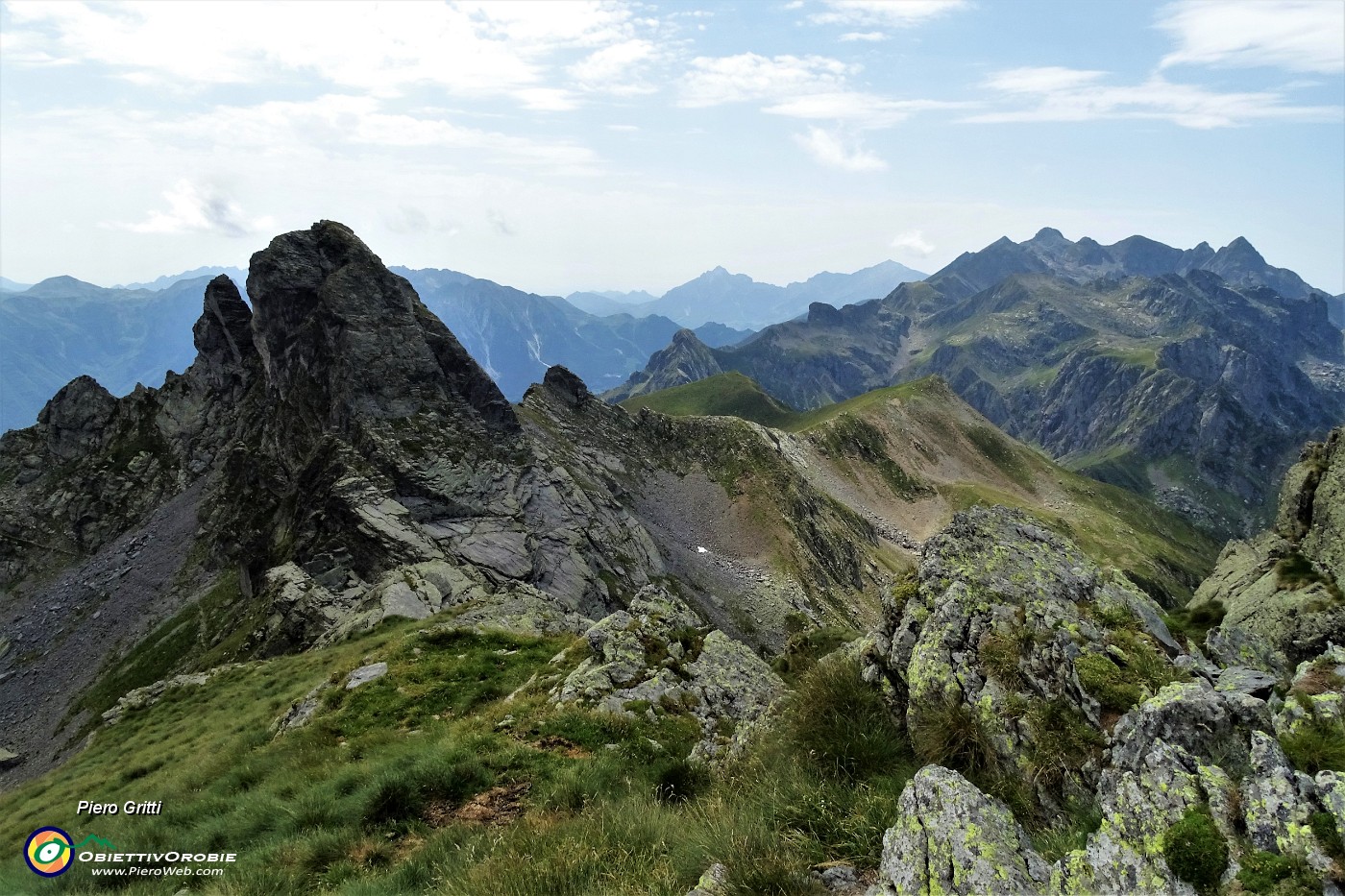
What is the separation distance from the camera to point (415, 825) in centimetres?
1172

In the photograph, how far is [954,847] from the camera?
272 inches

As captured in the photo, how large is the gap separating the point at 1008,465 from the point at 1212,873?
176702 mm

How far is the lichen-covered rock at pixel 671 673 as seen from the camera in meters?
17.9

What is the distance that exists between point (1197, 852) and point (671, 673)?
1528 cm

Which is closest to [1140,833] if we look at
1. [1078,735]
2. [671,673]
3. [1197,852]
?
[1197,852]

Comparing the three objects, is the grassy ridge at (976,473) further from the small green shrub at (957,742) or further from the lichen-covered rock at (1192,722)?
the lichen-covered rock at (1192,722)

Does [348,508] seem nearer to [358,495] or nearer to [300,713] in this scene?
[358,495]

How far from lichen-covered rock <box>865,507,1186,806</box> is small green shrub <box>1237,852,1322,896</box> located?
2772 millimetres

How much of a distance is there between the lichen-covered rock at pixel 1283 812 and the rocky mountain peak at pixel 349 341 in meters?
71.8

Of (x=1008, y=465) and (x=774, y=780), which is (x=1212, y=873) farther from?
(x=1008, y=465)

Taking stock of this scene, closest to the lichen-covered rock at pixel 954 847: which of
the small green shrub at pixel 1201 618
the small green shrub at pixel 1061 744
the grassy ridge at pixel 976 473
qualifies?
the small green shrub at pixel 1061 744

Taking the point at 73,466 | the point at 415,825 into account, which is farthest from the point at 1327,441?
the point at 73,466

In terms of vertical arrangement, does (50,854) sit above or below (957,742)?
below

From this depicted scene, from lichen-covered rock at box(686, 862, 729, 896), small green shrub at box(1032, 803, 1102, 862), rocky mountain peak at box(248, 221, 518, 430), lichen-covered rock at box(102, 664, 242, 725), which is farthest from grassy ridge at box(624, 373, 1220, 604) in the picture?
lichen-covered rock at box(686, 862, 729, 896)
